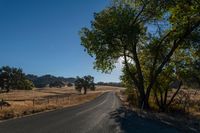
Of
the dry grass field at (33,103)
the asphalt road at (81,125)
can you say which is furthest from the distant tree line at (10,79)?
the asphalt road at (81,125)

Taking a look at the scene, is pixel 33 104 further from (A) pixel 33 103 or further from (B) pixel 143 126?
(B) pixel 143 126

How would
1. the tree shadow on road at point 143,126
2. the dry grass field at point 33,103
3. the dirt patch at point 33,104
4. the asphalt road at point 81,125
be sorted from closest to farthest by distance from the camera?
the asphalt road at point 81,125 < the tree shadow on road at point 143,126 < the dirt patch at point 33,104 < the dry grass field at point 33,103

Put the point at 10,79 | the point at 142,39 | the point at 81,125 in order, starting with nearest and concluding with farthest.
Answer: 1. the point at 81,125
2. the point at 142,39
3. the point at 10,79

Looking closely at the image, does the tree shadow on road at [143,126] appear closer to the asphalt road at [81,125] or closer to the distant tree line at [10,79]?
the asphalt road at [81,125]

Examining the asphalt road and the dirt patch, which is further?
the dirt patch

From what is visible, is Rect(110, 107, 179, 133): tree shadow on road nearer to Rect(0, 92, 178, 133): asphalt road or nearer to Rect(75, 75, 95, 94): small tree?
Rect(0, 92, 178, 133): asphalt road

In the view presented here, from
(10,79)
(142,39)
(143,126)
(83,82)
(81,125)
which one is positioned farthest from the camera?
(83,82)

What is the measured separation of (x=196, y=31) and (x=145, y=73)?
12130mm

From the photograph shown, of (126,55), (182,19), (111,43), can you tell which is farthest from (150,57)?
(182,19)

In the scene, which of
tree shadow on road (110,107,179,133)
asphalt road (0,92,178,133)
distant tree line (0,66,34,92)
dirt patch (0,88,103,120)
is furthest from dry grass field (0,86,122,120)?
distant tree line (0,66,34,92)

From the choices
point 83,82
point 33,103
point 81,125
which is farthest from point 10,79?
point 81,125

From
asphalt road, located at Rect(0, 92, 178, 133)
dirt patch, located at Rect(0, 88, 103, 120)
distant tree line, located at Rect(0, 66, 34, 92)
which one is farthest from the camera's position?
distant tree line, located at Rect(0, 66, 34, 92)

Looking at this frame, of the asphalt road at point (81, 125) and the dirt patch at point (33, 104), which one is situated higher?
the dirt patch at point (33, 104)

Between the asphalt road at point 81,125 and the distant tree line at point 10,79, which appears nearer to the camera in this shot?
the asphalt road at point 81,125
